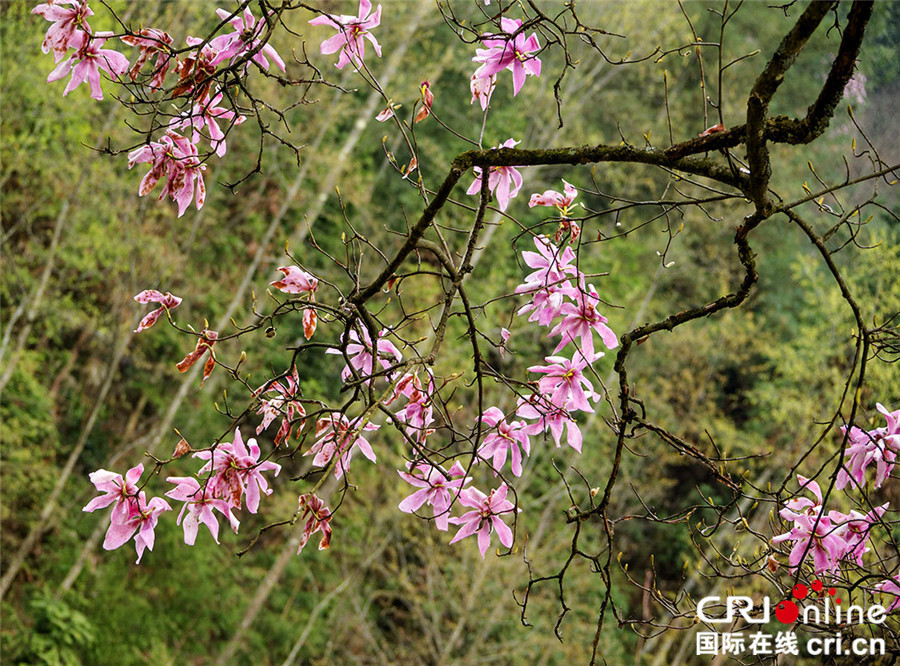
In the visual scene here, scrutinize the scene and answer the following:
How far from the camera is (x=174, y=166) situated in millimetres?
1334

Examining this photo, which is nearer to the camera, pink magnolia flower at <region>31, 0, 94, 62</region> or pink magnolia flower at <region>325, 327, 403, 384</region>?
pink magnolia flower at <region>31, 0, 94, 62</region>

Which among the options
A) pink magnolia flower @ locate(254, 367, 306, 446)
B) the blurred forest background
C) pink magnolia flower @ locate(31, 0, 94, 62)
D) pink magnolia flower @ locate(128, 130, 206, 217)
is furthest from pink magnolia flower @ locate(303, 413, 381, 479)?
the blurred forest background

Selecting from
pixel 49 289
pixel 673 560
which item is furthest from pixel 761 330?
pixel 49 289

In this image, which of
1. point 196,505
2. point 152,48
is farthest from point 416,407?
point 152,48

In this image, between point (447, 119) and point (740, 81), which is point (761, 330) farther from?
point (447, 119)

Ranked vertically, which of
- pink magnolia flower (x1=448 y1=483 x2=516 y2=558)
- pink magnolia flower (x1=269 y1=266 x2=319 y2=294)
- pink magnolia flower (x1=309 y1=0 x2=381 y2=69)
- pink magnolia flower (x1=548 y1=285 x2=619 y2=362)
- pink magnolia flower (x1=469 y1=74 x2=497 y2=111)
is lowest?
pink magnolia flower (x1=448 y1=483 x2=516 y2=558)

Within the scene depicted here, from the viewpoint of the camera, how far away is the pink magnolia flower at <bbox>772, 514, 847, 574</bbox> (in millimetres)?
1398

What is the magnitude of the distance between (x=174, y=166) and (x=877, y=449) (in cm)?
125

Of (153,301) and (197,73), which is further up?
(197,73)

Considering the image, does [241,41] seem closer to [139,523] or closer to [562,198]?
[562,198]

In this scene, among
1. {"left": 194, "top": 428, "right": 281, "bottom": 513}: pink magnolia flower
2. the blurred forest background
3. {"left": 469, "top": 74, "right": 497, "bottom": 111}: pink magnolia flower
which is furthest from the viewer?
the blurred forest background

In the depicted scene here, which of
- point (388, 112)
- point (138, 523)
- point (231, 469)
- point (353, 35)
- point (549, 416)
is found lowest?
point (138, 523)

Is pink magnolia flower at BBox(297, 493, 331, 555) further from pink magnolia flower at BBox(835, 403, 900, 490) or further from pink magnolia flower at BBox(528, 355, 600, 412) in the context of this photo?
pink magnolia flower at BBox(835, 403, 900, 490)

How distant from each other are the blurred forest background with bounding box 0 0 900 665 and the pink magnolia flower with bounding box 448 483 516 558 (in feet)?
13.5
